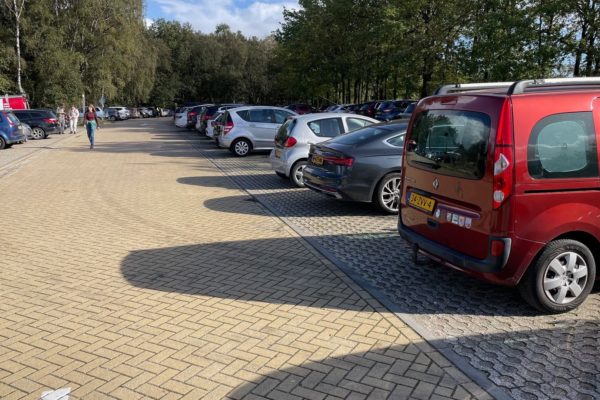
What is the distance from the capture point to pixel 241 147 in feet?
58.2

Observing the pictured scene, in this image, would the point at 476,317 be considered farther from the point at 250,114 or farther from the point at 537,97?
the point at 250,114

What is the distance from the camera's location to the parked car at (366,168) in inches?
328

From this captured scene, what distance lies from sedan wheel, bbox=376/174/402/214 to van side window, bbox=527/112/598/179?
4117 mm

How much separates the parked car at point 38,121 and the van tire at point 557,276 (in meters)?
27.9

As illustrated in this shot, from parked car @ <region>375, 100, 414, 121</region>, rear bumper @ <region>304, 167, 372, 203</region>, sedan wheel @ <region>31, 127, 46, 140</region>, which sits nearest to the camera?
rear bumper @ <region>304, 167, 372, 203</region>

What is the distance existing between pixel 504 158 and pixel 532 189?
356mm

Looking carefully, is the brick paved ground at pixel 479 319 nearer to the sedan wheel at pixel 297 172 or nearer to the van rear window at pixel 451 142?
the van rear window at pixel 451 142

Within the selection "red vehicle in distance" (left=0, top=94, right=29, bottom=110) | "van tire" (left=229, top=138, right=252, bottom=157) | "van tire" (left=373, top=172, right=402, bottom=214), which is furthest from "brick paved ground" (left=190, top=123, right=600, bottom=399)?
"red vehicle in distance" (left=0, top=94, right=29, bottom=110)

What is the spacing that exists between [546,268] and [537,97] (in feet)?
4.76

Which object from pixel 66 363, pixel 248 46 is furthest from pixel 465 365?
pixel 248 46

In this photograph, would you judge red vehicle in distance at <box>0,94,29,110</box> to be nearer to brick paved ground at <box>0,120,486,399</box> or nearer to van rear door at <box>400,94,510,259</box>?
brick paved ground at <box>0,120,486,399</box>

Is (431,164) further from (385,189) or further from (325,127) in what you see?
(325,127)

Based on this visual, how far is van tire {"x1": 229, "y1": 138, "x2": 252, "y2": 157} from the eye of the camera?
17672mm

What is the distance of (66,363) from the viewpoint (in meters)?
3.77
